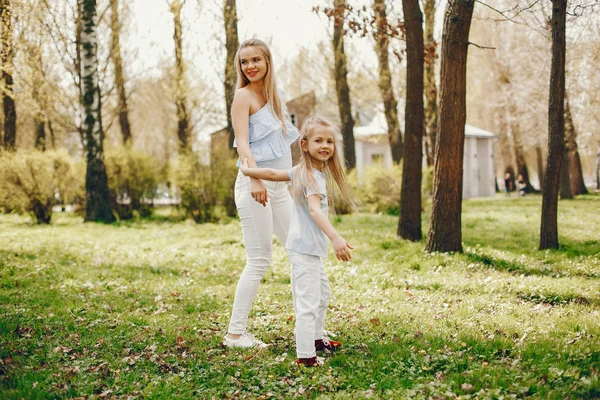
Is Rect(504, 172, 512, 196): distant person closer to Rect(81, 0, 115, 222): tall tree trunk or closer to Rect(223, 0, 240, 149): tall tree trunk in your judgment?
Rect(223, 0, 240, 149): tall tree trunk

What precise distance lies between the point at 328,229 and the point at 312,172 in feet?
1.51

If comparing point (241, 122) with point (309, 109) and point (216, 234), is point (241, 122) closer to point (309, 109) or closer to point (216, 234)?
point (216, 234)

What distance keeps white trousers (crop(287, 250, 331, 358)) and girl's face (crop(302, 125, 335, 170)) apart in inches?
29.7

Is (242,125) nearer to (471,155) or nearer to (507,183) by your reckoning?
(507,183)

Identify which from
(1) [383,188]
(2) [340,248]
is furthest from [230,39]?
(2) [340,248]

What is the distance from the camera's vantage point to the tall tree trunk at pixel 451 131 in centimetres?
815

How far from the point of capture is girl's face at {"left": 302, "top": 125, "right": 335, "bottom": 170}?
410 centimetres

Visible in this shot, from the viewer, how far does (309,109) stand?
31.4 metres

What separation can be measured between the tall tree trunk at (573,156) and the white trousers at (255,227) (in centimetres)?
1707

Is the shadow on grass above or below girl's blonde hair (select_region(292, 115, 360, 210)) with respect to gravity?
below

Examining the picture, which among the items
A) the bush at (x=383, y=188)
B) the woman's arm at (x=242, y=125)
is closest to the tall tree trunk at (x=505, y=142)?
the bush at (x=383, y=188)

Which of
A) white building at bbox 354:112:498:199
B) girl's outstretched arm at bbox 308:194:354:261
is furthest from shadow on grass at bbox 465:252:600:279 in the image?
white building at bbox 354:112:498:199

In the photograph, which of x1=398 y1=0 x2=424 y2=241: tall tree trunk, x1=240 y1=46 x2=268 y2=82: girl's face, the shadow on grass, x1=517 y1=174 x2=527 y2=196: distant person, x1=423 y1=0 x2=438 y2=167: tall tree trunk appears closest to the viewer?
x1=240 y1=46 x2=268 y2=82: girl's face

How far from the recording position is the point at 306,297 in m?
4.03
